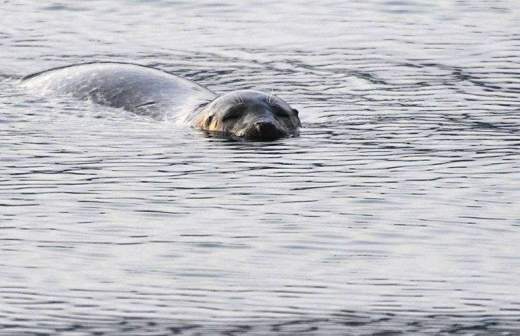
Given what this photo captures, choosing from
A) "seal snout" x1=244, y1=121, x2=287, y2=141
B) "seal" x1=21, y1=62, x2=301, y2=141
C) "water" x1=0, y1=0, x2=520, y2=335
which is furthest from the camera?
"seal" x1=21, y1=62, x2=301, y2=141

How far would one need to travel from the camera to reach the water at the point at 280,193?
9828 mm

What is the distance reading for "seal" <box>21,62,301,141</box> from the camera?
15422 mm

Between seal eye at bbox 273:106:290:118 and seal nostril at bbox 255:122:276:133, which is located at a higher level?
seal eye at bbox 273:106:290:118

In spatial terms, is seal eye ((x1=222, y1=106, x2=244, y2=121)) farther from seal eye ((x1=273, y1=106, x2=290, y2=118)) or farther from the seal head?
seal eye ((x1=273, y1=106, x2=290, y2=118))

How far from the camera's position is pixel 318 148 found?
14.5 metres

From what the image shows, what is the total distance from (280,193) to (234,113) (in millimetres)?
3046

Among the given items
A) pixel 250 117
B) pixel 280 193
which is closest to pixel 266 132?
pixel 250 117

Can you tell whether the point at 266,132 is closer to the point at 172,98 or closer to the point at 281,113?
the point at 281,113

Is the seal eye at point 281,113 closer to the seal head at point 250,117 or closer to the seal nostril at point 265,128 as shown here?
the seal head at point 250,117

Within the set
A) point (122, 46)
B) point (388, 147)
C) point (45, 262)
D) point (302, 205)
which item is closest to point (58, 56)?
point (122, 46)

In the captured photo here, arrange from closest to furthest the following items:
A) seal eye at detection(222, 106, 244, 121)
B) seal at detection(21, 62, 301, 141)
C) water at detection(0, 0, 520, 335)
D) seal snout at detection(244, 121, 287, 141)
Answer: water at detection(0, 0, 520, 335) < seal snout at detection(244, 121, 287, 141) < seal at detection(21, 62, 301, 141) < seal eye at detection(222, 106, 244, 121)

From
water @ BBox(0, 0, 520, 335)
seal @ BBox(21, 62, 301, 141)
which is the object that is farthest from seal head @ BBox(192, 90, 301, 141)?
water @ BBox(0, 0, 520, 335)

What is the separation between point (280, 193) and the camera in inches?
498

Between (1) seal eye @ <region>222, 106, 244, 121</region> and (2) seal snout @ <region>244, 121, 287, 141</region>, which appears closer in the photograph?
(2) seal snout @ <region>244, 121, 287, 141</region>
